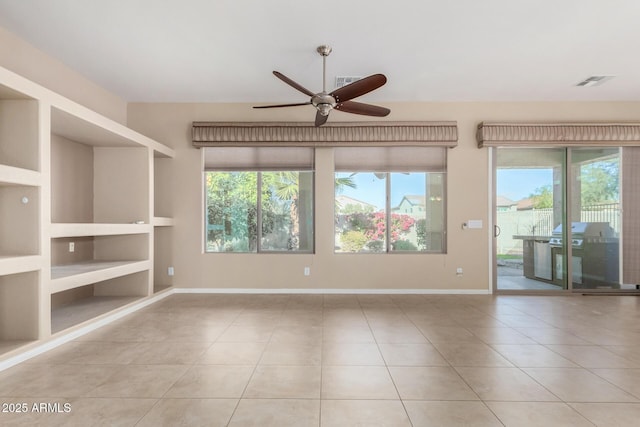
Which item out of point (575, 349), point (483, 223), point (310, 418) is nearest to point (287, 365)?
point (310, 418)

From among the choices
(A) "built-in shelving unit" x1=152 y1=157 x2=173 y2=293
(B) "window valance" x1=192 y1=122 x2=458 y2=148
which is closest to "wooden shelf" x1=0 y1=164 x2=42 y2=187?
(A) "built-in shelving unit" x1=152 y1=157 x2=173 y2=293

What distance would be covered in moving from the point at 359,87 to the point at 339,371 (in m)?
2.48

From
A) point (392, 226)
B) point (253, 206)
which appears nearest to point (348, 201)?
point (392, 226)

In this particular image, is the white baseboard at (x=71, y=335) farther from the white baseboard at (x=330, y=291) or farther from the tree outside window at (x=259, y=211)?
the tree outside window at (x=259, y=211)

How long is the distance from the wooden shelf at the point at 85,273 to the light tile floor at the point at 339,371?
1.77ft

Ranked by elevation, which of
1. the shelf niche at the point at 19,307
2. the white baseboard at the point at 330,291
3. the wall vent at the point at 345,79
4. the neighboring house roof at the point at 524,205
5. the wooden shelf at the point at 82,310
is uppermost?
the wall vent at the point at 345,79

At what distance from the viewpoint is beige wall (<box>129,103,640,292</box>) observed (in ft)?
17.4

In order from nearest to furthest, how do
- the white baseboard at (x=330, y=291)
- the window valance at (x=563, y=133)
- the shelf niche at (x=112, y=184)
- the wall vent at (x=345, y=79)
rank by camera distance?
the wall vent at (x=345, y=79) < the shelf niche at (x=112, y=184) < the window valance at (x=563, y=133) < the white baseboard at (x=330, y=291)

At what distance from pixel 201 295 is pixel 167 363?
8.43ft

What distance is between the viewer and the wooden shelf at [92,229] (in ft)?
10.2

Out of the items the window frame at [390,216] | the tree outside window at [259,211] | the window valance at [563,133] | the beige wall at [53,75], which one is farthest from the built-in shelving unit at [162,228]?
the window valance at [563,133]

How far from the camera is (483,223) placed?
532 centimetres

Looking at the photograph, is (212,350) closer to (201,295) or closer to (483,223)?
(201,295)

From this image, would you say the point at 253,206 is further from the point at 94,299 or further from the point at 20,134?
the point at 20,134
